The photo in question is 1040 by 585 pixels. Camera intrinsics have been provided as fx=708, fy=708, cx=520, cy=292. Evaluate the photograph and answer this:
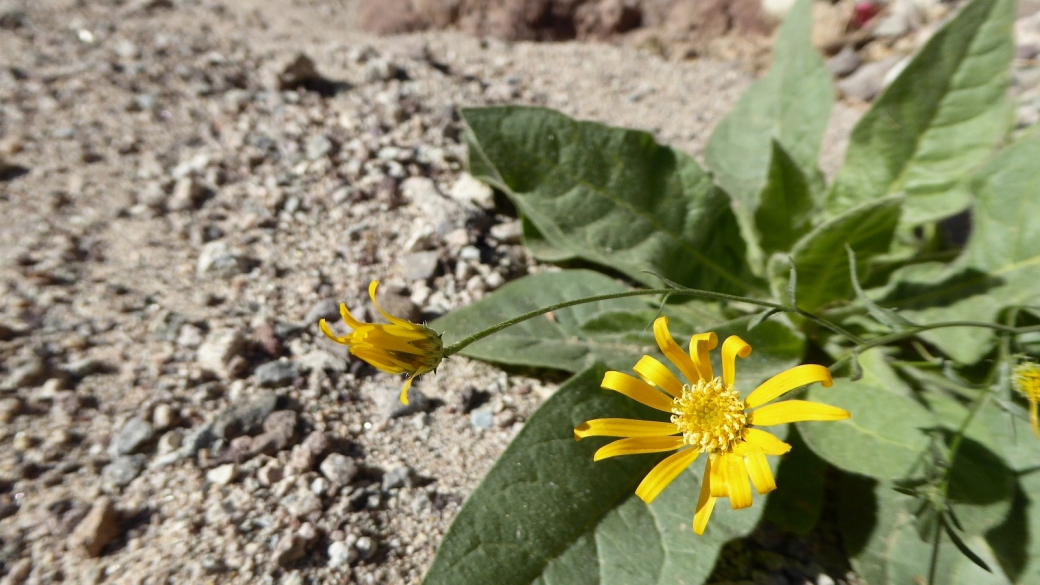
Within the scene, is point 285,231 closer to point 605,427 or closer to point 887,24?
point 605,427

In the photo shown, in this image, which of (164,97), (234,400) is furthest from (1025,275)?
(164,97)

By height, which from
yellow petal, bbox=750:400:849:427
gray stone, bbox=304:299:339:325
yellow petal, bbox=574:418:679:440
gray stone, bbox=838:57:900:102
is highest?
gray stone, bbox=838:57:900:102

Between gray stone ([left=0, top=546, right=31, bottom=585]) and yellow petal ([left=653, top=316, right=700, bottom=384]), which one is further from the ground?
yellow petal ([left=653, top=316, right=700, bottom=384])

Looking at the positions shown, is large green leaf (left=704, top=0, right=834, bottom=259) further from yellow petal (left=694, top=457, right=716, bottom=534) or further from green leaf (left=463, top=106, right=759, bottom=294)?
yellow petal (left=694, top=457, right=716, bottom=534)

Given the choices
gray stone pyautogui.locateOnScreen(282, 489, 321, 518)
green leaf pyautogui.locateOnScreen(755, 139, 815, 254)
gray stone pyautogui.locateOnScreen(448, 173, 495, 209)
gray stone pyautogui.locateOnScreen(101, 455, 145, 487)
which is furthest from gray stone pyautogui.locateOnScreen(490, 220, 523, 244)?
gray stone pyautogui.locateOnScreen(101, 455, 145, 487)

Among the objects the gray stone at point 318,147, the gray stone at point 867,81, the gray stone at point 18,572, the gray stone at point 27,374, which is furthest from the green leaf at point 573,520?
the gray stone at point 867,81

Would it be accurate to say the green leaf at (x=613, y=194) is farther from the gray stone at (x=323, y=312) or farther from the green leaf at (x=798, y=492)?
the gray stone at (x=323, y=312)
